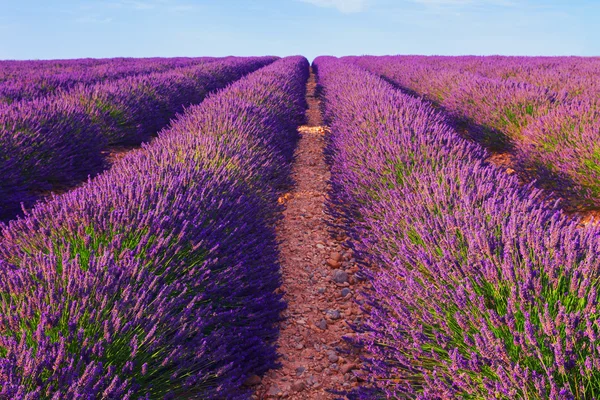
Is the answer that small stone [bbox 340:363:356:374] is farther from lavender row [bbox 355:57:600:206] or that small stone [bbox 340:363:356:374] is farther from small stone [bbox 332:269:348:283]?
lavender row [bbox 355:57:600:206]

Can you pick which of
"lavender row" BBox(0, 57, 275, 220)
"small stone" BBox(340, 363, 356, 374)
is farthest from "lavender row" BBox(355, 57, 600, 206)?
"lavender row" BBox(0, 57, 275, 220)

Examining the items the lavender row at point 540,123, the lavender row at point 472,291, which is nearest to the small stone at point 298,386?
the lavender row at point 472,291

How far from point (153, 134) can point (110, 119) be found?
60.7 inches

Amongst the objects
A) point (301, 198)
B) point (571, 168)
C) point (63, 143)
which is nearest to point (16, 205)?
point (63, 143)

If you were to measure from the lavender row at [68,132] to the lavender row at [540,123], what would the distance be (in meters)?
5.64

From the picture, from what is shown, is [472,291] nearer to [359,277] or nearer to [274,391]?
[274,391]

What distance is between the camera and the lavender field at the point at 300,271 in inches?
56.3

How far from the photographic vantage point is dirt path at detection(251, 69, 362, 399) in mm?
2258

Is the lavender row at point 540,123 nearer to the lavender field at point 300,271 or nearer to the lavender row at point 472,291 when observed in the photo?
the lavender field at point 300,271

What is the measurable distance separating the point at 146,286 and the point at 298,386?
3.22ft

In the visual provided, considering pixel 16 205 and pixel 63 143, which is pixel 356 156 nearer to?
pixel 16 205

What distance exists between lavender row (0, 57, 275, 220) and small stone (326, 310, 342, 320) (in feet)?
10.9

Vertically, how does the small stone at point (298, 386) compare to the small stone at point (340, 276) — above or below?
below

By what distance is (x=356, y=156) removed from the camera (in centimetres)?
407
